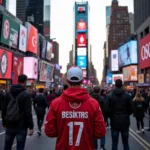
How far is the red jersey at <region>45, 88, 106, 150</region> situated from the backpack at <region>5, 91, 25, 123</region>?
74.4 inches

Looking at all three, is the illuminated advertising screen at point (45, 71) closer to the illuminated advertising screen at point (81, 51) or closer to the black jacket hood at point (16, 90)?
the illuminated advertising screen at point (81, 51)

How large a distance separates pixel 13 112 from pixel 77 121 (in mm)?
2128

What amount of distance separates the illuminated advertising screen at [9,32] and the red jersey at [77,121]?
4800 centimetres

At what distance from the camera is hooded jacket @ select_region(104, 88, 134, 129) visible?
5998mm

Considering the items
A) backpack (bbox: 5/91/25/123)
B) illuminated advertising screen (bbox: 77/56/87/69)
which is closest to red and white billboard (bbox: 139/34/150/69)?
illuminated advertising screen (bbox: 77/56/87/69)

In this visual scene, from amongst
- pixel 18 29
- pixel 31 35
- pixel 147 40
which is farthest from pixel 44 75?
pixel 147 40

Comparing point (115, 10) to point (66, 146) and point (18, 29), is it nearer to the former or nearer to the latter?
point (18, 29)

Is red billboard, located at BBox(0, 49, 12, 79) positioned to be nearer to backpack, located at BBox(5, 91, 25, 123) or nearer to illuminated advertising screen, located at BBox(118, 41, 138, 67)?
illuminated advertising screen, located at BBox(118, 41, 138, 67)

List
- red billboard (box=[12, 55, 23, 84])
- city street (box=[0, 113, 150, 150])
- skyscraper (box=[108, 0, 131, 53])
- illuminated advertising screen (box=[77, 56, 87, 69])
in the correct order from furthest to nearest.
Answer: skyscraper (box=[108, 0, 131, 53]) < illuminated advertising screen (box=[77, 56, 87, 69]) < red billboard (box=[12, 55, 23, 84]) < city street (box=[0, 113, 150, 150])

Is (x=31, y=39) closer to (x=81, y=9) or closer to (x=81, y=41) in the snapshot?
(x=81, y=41)

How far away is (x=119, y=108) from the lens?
6012 mm

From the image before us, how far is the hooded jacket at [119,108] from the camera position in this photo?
5998mm

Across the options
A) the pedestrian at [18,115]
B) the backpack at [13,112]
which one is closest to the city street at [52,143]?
the pedestrian at [18,115]

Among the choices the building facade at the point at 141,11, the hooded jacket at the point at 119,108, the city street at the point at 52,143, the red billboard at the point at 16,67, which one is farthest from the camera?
the building facade at the point at 141,11
